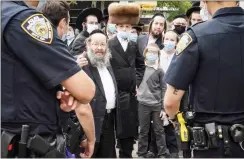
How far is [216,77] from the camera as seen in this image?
9.95 feet

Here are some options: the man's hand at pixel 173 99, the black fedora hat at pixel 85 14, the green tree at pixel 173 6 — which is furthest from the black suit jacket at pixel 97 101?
the green tree at pixel 173 6

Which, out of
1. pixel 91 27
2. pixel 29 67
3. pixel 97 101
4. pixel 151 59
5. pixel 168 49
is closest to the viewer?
pixel 29 67

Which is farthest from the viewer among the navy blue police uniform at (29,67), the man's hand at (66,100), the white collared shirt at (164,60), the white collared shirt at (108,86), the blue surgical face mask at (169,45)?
the blue surgical face mask at (169,45)

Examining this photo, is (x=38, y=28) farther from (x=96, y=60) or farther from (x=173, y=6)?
(x=173, y=6)

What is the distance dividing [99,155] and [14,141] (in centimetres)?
260

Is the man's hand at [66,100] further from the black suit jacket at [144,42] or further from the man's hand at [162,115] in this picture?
the black suit jacket at [144,42]

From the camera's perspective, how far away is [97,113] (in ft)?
15.3

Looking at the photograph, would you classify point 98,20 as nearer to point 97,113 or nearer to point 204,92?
point 97,113

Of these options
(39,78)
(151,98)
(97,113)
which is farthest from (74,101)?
(151,98)

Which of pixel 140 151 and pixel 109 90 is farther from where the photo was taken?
pixel 140 151

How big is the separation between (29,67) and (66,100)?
312mm

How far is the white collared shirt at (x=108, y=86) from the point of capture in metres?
4.79

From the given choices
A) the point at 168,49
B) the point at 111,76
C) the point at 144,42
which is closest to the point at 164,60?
the point at 168,49

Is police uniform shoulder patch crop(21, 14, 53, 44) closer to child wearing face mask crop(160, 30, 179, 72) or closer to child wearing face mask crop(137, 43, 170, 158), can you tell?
child wearing face mask crop(137, 43, 170, 158)
